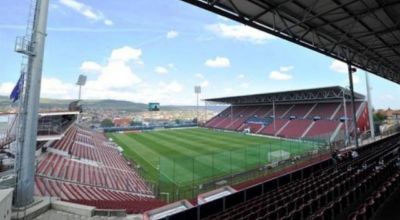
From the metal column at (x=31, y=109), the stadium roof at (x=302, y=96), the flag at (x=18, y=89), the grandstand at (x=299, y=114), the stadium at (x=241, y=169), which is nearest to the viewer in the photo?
the stadium at (x=241, y=169)

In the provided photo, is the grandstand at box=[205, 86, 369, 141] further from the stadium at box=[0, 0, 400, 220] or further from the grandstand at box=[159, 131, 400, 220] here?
the grandstand at box=[159, 131, 400, 220]

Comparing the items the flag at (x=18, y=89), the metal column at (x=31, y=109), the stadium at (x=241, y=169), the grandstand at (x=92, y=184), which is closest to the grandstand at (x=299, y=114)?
the stadium at (x=241, y=169)

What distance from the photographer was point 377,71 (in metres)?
18.1

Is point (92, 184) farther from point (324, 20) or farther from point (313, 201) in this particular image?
point (324, 20)

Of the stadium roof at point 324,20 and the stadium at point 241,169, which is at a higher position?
the stadium roof at point 324,20

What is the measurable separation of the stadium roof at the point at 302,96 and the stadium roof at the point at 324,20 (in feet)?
75.6

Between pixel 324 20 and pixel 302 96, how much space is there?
3665cm

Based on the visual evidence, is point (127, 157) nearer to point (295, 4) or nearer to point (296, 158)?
point (296, 158)

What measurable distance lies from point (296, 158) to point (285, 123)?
24103 millimetres

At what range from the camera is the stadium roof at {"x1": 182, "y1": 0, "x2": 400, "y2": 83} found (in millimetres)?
8250

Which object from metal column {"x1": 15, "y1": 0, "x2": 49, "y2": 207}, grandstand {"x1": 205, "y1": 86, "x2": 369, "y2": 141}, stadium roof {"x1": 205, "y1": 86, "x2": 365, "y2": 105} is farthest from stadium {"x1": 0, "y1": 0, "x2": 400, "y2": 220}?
stadium roof {"x1": 205, "y1": 86, "x2": 365, "y2": 105}

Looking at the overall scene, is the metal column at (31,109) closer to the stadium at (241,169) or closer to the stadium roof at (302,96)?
the stadium at (241,169)

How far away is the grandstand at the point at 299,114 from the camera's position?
36.8 meters

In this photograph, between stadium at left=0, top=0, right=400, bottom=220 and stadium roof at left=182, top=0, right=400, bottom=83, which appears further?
stadium roof at left=182, top=0, right=400, bottom=83
